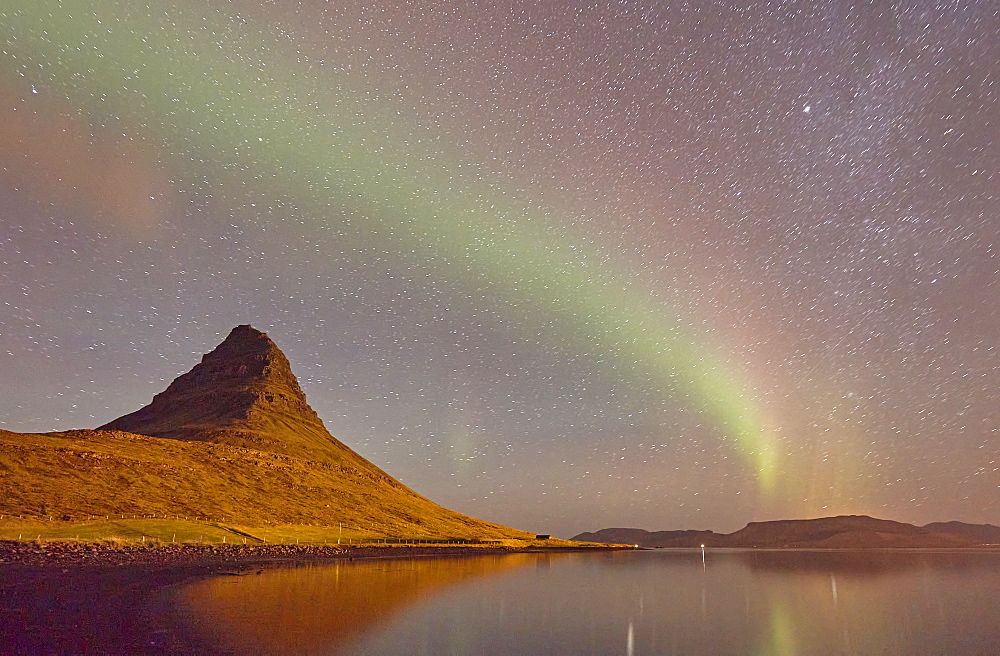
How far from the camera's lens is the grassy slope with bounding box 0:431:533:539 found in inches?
4702

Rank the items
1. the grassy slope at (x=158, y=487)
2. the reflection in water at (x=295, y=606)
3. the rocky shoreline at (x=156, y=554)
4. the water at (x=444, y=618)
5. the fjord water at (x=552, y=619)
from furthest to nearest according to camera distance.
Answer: the grassy slope at (x=158, y=487), the rocky shoreline at (x=156, y=554), the fjord water at (x=552, y=619), the water at (x=444, y=618), the reflection in water at (x=295, y=606)

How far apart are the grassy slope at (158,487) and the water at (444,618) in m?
63.6

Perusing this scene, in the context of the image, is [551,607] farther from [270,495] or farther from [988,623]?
[270,495]

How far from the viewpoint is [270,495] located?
175250mm

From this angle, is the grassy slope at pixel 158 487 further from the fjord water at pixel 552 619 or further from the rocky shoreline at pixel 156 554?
the fjord water at pixel 552 619

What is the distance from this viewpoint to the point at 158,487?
485 ft

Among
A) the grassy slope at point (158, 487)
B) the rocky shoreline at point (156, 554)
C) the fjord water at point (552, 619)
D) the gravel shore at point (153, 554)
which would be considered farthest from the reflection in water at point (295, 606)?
the grassy slope at point (158, 487)

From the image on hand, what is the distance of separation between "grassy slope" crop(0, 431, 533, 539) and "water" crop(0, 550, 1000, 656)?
63578 millimetres

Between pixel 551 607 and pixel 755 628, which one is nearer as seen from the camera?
pixel 755 628

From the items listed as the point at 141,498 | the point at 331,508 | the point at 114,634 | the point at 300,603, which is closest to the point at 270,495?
the point at 331,508

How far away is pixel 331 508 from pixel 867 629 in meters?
165

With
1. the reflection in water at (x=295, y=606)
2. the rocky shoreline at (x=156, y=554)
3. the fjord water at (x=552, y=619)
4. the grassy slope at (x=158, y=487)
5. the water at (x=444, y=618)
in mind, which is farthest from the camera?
the grassy slope at (x=158, y=487)

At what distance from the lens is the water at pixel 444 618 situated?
28297mm

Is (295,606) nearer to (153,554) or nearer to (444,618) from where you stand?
(444,618)
